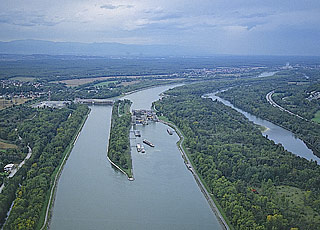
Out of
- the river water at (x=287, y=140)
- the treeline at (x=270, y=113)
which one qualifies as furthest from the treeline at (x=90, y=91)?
the river water at (x=287, y=140)

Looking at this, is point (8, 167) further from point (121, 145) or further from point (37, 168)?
point (121, 145)

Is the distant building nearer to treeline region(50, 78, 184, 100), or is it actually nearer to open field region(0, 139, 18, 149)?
open field region(0, 139, 18, 149)

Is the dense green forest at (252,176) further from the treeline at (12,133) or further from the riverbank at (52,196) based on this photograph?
the treeline at (12,133)

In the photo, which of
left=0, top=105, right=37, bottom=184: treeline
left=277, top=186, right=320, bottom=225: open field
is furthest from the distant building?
left=277, top=186, right=320, bottom=225: open field

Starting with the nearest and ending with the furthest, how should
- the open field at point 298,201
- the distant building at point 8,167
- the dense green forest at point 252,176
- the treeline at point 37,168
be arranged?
1. the treeline at point 37,168
2. the dense green forest at point 252,176
3. the open field at point 298,201
4. the distant building at point 8,167

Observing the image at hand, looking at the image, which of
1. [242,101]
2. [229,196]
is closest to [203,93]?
[242,101]

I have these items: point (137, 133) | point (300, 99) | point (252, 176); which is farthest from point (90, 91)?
point (252, 176)
